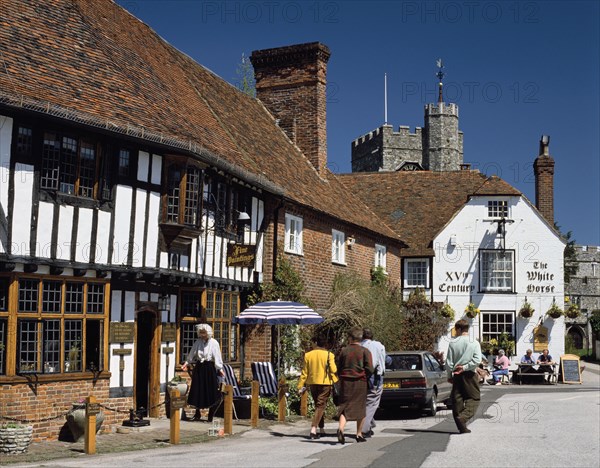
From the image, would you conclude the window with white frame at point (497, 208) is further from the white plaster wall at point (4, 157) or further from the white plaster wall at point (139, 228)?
the white plaster wall at point (4, 157)

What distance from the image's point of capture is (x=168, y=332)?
1722 cm

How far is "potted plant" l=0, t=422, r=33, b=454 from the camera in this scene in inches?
471

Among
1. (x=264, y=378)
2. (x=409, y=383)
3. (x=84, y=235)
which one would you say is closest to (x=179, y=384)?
(x=264, y=378)

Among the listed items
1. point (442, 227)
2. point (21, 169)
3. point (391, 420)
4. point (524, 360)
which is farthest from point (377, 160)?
point (21, 169)

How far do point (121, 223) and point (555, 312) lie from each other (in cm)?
2498

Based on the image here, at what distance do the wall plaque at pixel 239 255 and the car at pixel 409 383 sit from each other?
4021mm

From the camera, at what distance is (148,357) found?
1691 centimetres

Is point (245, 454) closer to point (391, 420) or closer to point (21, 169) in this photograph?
point (21, 169)

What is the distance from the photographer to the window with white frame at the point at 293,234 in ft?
75.2

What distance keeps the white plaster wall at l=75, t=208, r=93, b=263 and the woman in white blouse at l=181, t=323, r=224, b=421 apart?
2.50 metres

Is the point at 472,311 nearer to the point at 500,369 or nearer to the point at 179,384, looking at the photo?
the point at 500,369

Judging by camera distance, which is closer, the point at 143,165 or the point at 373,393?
the point at 373,393

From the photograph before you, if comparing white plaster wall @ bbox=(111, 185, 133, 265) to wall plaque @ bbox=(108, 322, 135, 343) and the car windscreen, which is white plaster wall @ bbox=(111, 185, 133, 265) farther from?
the car windscreen

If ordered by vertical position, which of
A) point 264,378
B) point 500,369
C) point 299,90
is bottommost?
point 500,369
